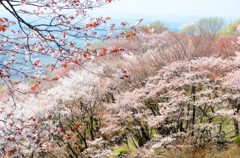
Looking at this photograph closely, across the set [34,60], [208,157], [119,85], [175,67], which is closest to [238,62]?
[175,67]

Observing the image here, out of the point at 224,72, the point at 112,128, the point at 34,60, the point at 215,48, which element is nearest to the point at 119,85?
the point at 112,128

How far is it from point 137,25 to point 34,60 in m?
3.18

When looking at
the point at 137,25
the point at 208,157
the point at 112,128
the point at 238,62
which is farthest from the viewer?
the point at 112,128

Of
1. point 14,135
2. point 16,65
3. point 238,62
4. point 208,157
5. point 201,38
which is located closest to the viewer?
point 14,135

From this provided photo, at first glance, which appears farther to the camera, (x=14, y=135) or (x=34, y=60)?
(x=34, y=60)

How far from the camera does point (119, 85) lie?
51.2 ft

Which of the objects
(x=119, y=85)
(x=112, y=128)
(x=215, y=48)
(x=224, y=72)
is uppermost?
(x=215, y=48)

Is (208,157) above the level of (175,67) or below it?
below

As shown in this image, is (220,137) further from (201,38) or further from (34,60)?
(34,60)

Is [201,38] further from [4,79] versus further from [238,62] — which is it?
[4,79]

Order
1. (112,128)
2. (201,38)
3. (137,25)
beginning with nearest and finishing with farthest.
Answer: (137,25), (112,128), (201,38)

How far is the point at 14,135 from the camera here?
3.80 m

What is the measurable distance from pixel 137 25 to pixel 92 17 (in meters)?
1.24

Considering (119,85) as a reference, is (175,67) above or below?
above
